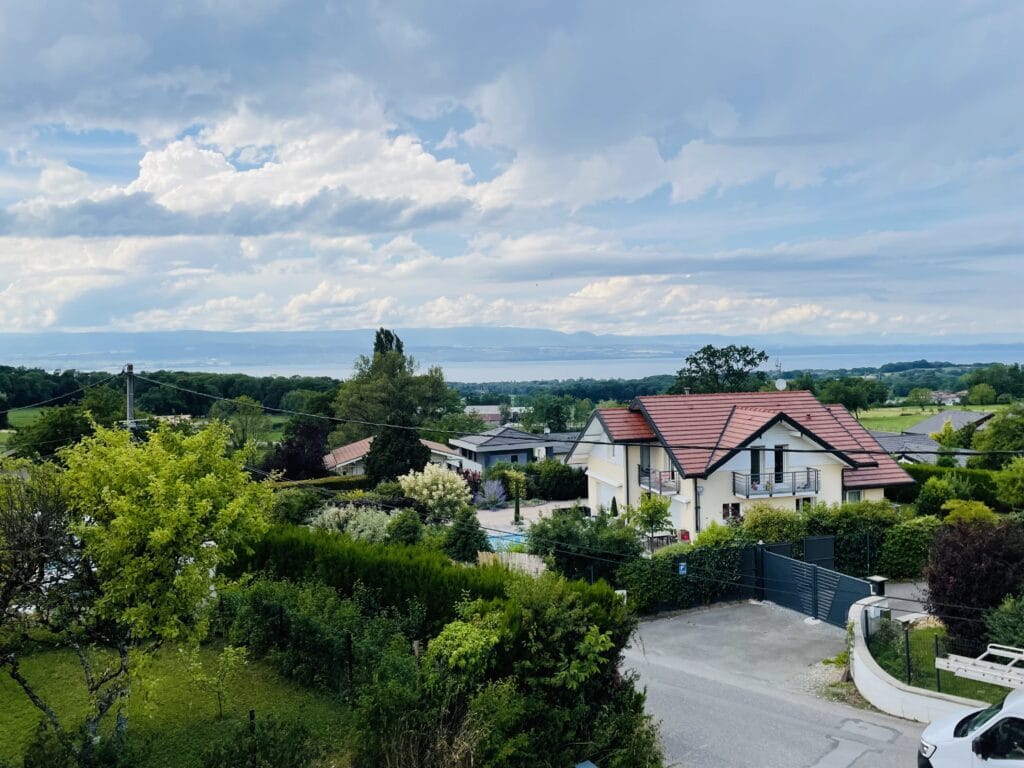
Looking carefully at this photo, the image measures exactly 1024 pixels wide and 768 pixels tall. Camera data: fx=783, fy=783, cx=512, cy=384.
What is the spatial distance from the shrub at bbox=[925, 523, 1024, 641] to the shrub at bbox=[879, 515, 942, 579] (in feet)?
29.3

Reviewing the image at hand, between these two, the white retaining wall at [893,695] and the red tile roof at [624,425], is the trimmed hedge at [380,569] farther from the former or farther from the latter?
the red tile roof at [624,425]

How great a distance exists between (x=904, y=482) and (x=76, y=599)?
30.1m

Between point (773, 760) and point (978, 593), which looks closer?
point (773, 760)

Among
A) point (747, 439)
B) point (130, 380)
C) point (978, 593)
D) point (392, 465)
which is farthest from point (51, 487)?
point (392, 465)

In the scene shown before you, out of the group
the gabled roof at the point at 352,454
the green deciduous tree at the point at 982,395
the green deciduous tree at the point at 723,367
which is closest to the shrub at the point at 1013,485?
the gabled roof at the point at 352,454

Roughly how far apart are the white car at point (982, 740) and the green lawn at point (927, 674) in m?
3.65

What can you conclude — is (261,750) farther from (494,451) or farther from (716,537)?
(494,451)

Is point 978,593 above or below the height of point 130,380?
below

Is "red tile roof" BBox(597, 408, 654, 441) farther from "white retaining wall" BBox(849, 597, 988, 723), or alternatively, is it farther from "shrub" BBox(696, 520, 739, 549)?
"white retaining wall" BBox(849, 597, 988, 723)

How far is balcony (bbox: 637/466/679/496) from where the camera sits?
31344mm

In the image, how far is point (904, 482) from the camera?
3139 cm

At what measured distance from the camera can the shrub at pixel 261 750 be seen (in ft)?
29.8

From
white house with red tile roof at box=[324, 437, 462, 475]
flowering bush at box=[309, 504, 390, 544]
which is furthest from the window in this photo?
white house with red tile roof at box=[324, 437, 462, 475]

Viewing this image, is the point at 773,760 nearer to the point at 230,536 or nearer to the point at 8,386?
the point at 230,536
